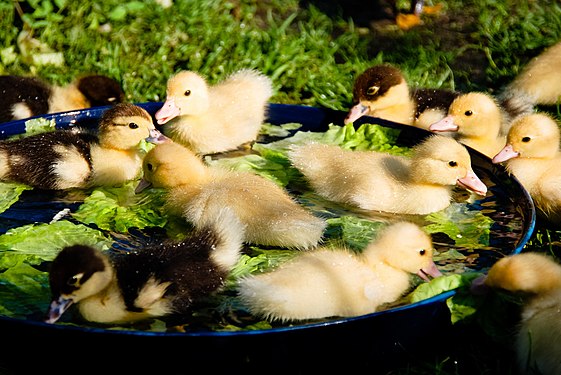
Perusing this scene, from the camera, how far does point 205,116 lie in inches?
196

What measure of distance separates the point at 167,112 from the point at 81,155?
65 centimetres

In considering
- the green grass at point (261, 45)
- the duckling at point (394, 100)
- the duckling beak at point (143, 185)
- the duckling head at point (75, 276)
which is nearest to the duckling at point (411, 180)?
the duckling beak at point (143, 185)

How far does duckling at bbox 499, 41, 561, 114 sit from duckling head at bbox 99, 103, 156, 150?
215 cm

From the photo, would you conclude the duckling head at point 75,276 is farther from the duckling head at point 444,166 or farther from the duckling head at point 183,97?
the duckling head at point 183,97

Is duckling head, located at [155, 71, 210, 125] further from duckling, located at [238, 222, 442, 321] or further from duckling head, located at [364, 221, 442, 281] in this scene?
duckling head, located at [364, 221, 442, 281]

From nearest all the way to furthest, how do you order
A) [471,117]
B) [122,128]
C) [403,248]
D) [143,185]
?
[403,248] → [143,185] → [122,128] → [471,117]

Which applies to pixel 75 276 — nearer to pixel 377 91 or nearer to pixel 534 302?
pixel 534 302

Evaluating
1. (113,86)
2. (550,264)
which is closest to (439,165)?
(550,264)

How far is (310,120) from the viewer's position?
5219mm

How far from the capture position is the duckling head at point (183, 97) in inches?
193

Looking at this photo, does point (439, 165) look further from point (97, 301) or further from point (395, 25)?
point (395, 25)

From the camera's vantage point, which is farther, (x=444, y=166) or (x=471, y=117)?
(x=471, y=117)

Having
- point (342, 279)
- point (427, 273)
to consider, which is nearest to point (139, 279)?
point (342, 279)

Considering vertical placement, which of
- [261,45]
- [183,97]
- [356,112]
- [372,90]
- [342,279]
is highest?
[342,279]
